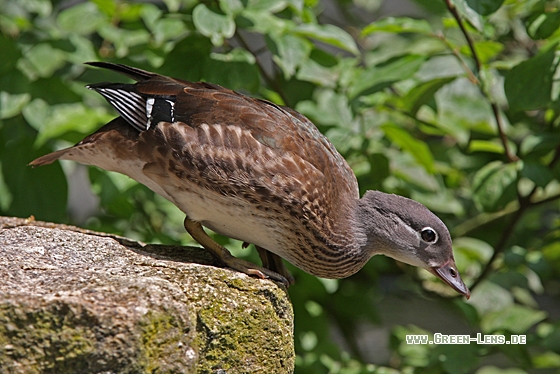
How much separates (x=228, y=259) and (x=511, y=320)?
5.64 ft

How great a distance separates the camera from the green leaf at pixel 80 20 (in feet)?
13.4

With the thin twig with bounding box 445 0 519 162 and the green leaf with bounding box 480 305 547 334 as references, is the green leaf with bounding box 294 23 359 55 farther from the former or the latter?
the green leaf with bounding box 480 305 547 334

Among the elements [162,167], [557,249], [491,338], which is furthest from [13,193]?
[557,249]

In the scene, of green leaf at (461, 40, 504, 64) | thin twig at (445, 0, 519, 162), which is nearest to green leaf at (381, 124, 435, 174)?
thin twig at (445, 0, 519, 162)

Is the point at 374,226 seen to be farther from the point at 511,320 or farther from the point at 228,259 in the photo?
the point at 511,320

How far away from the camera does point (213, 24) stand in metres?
3.22

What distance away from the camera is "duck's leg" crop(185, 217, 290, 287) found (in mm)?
2675

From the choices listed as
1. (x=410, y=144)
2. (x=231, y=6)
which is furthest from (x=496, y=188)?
(x=231, y=6)

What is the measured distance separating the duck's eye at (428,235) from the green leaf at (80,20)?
226cm

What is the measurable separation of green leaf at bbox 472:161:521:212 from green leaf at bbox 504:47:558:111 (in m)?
0.43

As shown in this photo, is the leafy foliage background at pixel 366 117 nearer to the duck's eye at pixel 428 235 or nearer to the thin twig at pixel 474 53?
the thin twig at pixel 474 53

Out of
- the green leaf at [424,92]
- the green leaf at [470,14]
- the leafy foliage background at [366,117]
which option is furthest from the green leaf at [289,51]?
the green leaf at [470,14]

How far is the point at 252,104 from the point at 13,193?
160 cm

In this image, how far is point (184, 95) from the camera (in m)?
2.87
